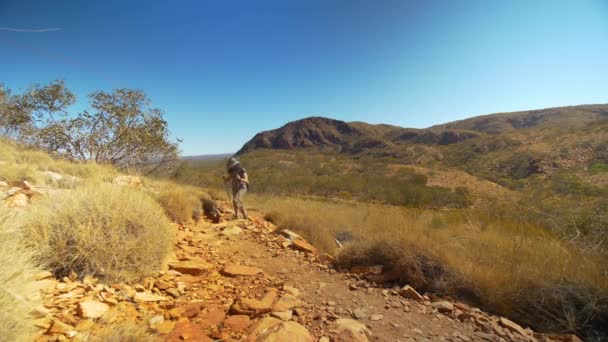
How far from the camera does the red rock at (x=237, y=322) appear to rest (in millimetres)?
2178

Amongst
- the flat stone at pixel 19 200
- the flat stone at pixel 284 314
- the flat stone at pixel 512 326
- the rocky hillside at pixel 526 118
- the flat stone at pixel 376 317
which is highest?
the rocky hillside at pixel 526 118

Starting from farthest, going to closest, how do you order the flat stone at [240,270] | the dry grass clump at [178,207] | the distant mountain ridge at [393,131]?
the distant mountain ridge at [393,131] < the dry grass clump at [178,207] < the flat stone at [240,270]

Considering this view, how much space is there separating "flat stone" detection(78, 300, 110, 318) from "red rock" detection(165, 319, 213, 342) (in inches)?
24.3

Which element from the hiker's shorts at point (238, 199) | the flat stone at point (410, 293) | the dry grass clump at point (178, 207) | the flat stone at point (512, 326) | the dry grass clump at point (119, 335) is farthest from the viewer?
the hiker's shorts at point (238, 199)

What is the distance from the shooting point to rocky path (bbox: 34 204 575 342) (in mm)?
2002

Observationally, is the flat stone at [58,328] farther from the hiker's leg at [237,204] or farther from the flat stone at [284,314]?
the hiker's leg at [237,204]

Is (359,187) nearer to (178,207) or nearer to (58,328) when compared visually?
(178,207)

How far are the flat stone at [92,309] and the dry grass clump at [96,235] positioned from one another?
435 mm

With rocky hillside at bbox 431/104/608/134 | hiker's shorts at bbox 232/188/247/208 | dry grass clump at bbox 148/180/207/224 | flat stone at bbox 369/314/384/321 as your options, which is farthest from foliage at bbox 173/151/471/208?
rocky hillside at bbox 431/104/608/134

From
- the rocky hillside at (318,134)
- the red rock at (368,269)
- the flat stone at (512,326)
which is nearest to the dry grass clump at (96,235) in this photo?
the red rock at (368,269)

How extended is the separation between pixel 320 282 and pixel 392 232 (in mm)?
1555

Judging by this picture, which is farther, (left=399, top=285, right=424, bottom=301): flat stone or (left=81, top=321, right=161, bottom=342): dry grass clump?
(left=399, top=285, right=424, bottom=301): flat stone

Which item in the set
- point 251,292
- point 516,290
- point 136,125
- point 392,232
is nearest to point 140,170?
point 136,125

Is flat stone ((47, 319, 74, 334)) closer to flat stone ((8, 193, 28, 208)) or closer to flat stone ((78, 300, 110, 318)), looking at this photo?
flat stone ((78, 300, 110, 318))
